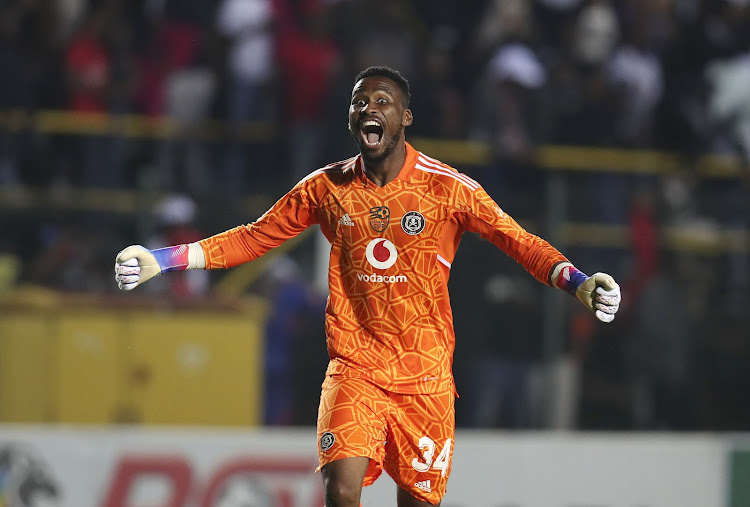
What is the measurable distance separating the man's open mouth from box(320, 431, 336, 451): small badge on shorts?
1.22 metres

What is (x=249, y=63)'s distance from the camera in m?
10.2

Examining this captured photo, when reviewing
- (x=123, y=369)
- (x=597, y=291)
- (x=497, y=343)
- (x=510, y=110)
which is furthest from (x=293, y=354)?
(x=597, y=291)

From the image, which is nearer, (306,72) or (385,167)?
(385,167)

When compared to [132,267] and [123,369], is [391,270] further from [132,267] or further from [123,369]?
[123,369]

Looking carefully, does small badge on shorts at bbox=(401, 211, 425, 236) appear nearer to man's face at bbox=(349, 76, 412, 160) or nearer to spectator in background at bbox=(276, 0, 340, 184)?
man's face at bbox=(349, 76, 412, 160)

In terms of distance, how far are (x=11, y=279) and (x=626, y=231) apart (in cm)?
448

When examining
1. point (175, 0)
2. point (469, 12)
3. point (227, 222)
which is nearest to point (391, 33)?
point (469, 12)

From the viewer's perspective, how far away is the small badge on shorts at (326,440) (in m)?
5.01

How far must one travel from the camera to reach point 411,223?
5164 millimetres

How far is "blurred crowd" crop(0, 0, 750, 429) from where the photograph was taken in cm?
874

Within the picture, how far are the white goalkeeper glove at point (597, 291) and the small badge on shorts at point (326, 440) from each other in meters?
1.16

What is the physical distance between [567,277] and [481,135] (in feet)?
16.9

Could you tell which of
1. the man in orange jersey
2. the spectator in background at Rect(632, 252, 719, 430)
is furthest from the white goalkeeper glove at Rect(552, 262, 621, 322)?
the spectator in background at Rect(632, 252, 719, 430)

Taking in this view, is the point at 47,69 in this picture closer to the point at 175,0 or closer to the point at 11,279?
the point at 175,0
